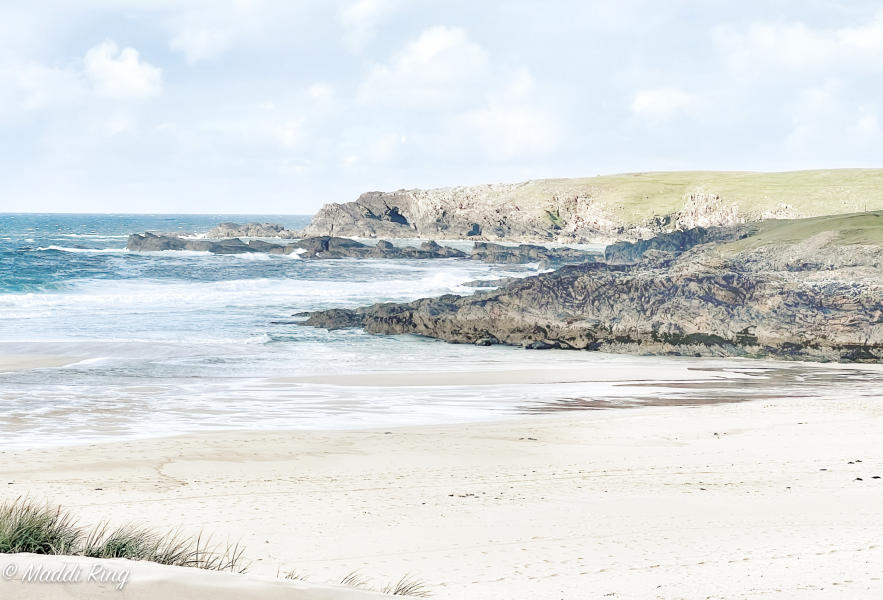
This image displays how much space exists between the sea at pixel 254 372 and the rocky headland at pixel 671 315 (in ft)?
2.75

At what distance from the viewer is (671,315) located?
26.0 meters

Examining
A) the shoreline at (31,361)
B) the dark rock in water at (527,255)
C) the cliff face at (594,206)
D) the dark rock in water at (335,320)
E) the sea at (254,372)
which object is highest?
the cliff face at (594,206)

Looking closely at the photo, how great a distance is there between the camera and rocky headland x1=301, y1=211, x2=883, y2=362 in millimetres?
24281

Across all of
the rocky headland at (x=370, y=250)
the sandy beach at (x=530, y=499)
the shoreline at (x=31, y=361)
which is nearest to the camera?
the sandy beach at (x=530, y=499)

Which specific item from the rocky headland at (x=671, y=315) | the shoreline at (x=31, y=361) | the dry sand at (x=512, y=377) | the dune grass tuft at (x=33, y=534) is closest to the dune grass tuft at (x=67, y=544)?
the dune grass tuft at (x=33, y=534)

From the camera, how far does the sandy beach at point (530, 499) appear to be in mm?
6703

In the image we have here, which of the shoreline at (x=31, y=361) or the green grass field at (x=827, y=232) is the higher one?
the green grass field at (x=827, y=232)

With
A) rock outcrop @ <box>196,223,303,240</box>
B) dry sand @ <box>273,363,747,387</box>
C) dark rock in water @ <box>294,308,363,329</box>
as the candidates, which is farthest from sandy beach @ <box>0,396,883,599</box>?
rock outcrop @ <box>196,223,303,240</box>

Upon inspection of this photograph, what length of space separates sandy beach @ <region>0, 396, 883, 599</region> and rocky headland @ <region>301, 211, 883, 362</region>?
34.7 feet

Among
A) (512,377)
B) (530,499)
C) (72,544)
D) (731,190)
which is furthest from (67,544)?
(731,190)

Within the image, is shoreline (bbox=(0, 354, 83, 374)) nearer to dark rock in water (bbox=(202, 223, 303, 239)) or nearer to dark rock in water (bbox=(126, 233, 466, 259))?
dark rock in water (bbox=(126, 233, 466, 259))

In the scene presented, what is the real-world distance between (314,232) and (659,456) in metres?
104

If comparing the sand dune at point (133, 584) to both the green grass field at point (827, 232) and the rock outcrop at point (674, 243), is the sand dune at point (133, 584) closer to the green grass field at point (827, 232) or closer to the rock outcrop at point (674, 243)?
the green grass field at point (827, 232)

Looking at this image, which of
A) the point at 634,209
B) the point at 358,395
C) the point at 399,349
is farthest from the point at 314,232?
the point at 358,395
